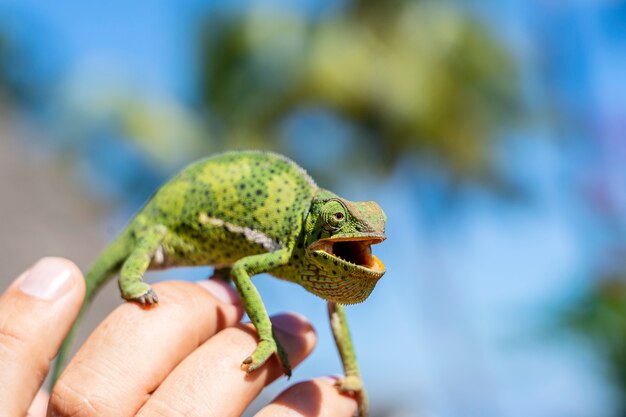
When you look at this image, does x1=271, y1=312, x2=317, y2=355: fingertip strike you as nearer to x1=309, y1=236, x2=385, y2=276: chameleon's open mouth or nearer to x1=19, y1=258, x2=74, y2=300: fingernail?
x1=309, y1=236, x2=385, y2=276: chameleon's open mouth

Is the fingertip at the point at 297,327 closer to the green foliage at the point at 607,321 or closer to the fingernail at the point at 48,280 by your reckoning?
the fingernail at the point at 48,280

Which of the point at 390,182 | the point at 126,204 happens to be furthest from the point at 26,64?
the point at 390,182

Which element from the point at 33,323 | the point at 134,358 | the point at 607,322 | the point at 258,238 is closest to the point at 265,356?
the point at 134,358

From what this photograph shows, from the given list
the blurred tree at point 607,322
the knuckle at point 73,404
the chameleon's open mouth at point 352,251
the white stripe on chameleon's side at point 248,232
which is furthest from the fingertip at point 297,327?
the blurred tree at point 607,322

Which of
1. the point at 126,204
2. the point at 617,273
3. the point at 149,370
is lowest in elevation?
the point at 149,370

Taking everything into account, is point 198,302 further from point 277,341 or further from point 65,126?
point 65,126

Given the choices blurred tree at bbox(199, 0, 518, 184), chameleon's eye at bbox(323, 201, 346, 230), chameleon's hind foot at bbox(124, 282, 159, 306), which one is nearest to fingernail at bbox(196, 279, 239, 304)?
chameleon's hind foot at bbox(124, 282, 159, 306)
